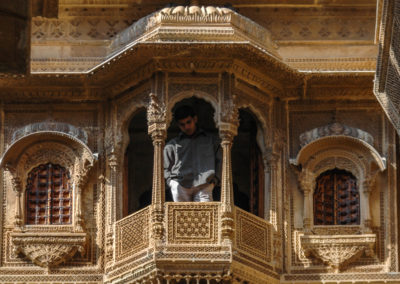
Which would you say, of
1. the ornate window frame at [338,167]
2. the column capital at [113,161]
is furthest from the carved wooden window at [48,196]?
the ornate window frame at [338,167]

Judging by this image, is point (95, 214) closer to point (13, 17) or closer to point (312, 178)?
point (312, 178)

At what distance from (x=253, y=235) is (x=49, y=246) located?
6.97 feet

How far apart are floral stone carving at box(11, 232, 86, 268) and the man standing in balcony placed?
1132 millimetres

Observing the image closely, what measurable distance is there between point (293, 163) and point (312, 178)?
0.26 m

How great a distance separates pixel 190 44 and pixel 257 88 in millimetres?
1062

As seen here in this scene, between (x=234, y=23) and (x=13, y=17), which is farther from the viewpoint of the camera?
(x=234, y=23)

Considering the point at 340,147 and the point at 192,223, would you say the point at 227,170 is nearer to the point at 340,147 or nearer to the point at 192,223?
the point at 192,223

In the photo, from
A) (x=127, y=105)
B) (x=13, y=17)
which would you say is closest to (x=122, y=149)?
(x=127, y=105)

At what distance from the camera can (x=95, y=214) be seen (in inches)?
848

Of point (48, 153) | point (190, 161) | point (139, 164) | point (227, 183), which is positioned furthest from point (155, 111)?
point (139, 164)

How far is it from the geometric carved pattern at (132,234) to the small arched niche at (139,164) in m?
1.01

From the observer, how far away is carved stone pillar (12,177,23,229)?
21453mm

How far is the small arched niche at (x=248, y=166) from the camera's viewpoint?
21.7 meters

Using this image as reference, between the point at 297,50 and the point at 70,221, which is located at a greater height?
the point at 297,50
